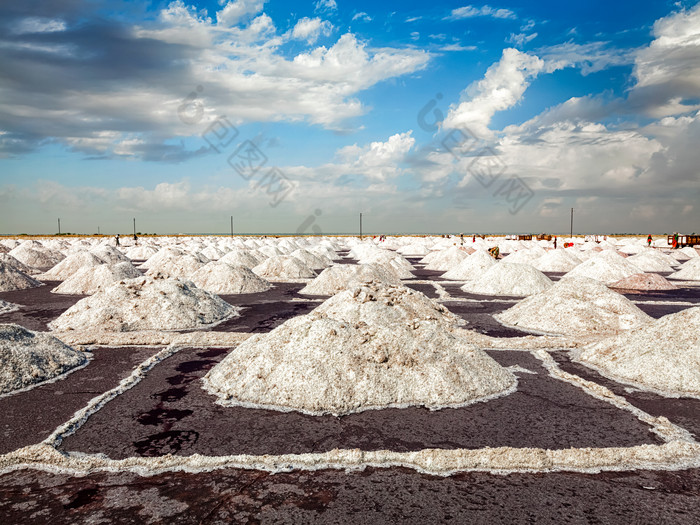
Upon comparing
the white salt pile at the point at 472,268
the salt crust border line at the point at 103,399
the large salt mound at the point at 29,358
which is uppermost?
the white salt pile at the point at 472,268

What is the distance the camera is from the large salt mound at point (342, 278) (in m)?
20.8

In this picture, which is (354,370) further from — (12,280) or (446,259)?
(446,259)

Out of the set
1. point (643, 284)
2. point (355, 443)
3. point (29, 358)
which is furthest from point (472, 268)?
point (29, 358)

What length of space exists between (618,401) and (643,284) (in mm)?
18351

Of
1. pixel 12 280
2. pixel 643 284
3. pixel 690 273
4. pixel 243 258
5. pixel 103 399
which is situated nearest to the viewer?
pixel 103 399

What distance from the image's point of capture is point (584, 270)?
2602 cm

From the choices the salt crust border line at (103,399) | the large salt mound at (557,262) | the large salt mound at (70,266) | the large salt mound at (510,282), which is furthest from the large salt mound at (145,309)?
the large salt mound at (557,262)

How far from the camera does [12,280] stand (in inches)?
882

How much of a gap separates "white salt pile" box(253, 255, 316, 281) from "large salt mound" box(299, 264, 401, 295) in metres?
5.40

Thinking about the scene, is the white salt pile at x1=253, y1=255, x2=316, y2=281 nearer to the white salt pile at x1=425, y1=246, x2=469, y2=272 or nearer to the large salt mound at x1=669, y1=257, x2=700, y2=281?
the white salt pile at x1=425, y1=246, x2=469, y2=272

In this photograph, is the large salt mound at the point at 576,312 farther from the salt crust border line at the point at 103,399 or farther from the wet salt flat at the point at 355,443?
the salt crust border line at the point at 103,399

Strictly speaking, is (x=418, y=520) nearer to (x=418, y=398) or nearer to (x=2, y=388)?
(x=418, y=398)

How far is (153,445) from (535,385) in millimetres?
6484

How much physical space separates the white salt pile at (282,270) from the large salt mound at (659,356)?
19013 millimetres
